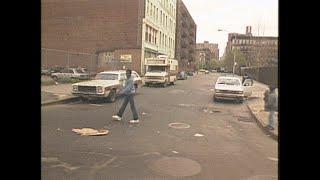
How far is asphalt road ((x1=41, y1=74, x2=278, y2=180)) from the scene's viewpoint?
4266 mm

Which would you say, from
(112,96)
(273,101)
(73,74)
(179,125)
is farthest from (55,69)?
(273,101)

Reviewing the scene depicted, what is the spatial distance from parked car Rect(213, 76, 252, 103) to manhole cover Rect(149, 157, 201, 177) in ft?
32.7

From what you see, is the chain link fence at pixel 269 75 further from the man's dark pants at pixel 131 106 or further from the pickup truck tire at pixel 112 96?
the pickup truck tire at pixel 112 96

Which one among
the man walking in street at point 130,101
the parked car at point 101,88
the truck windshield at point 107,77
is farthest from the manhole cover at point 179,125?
the truck windshield at point 107,77

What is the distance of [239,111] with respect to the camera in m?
11.9

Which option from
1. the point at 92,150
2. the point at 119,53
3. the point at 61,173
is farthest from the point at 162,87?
the point at 61,173

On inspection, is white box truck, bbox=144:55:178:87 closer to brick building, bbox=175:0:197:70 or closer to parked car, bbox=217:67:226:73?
brick building, bbox=175:0:197:70

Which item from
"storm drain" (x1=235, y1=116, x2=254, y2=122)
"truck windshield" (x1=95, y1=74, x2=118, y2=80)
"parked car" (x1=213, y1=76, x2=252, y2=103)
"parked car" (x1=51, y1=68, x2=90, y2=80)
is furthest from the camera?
"parked car" (x1=213, y1=76, x2=252, y2=103)

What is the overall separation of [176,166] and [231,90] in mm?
10649

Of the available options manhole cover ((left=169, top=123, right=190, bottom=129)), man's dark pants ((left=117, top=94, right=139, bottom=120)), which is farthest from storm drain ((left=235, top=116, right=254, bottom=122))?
man's dark pants ((left=117, top=94, right=139, bottom=120))

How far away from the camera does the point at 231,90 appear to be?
14727 millimetres

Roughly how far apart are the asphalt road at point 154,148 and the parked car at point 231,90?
4794mm

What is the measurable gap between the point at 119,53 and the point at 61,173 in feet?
20.6

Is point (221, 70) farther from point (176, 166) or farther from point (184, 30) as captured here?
point (176, 166)
